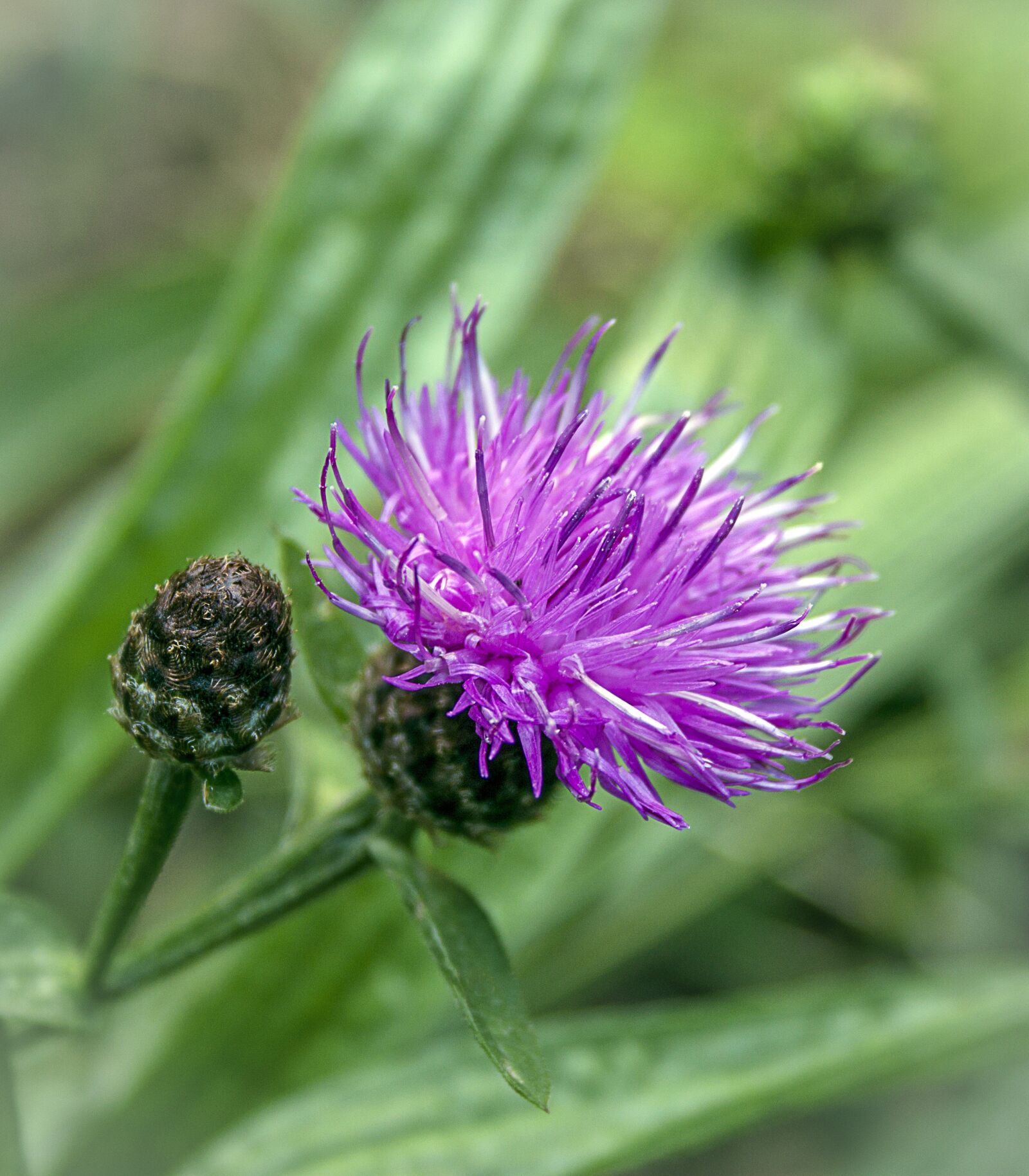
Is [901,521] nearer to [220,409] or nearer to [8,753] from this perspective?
[220,409]

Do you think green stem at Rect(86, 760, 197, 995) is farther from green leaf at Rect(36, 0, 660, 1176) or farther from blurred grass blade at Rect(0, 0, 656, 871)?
blurred grass blade at Rect(0, 0, 656, 871)

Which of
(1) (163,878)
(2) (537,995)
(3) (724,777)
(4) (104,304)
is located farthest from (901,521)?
(4) (104,304)

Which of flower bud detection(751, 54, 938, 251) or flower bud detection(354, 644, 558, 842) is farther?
A: flower bud detection(751, 54, 938, 251)

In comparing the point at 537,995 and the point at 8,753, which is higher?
the point at 8,753

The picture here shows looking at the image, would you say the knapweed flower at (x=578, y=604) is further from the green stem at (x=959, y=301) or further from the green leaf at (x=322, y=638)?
the green stem at (x=959, y=301)

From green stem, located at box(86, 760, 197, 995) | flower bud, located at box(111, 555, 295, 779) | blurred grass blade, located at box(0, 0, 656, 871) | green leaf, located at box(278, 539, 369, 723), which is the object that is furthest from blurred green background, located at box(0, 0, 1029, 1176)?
flower bud, located at box(111, 555, 295, 779)

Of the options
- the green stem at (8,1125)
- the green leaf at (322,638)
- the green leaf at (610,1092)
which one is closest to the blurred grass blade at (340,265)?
the green stem at (8,1125)
